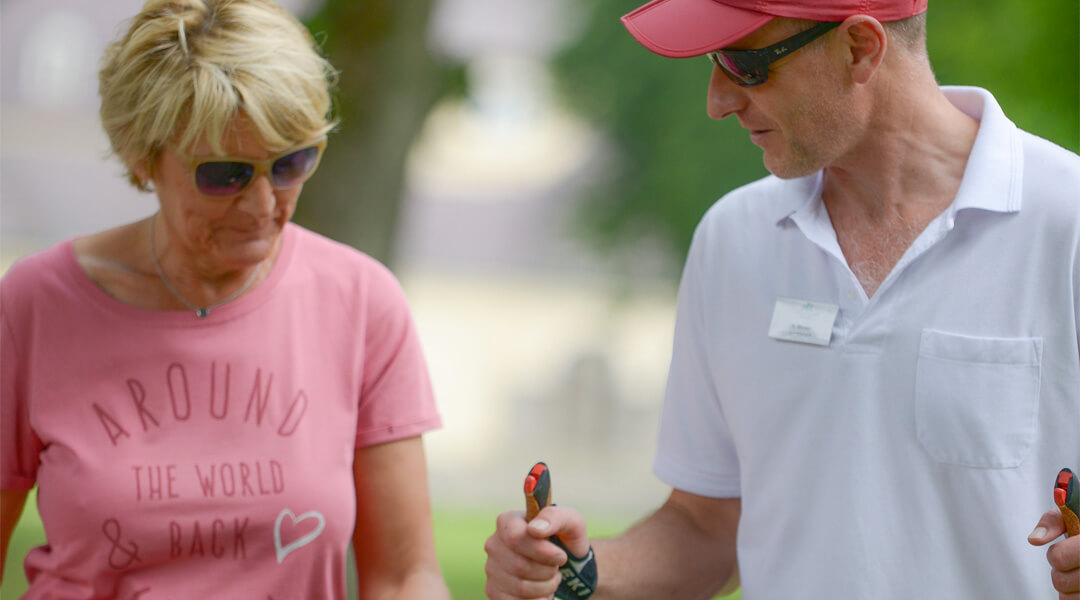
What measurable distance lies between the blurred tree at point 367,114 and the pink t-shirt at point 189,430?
2818mm

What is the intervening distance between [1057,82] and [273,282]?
232 inches

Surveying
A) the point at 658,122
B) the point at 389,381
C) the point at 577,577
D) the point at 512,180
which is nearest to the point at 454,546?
the point at 658,122

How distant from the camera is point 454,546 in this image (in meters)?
9.48

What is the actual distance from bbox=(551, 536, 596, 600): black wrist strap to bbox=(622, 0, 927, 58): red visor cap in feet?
3.29

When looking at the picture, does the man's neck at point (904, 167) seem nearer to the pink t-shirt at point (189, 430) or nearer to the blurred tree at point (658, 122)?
the pink t-shirt at point (189, 430)

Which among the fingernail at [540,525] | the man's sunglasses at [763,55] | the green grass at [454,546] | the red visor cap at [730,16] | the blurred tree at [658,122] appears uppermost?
the blurred tree at [658,122]

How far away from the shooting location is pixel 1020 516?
73.8 inches

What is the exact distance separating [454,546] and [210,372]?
7.44 meters

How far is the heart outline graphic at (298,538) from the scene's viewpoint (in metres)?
2.24

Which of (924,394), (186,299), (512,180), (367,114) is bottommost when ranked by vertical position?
(924,394)

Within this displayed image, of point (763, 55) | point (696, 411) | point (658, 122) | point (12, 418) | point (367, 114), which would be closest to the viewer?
point (763, 55)

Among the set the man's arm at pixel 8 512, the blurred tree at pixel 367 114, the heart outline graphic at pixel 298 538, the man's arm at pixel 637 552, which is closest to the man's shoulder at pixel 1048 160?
the man's arm at pixel 637 552

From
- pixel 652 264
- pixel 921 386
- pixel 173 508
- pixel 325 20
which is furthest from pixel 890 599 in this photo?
pixel 652 264

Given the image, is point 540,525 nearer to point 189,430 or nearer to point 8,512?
point 189,430
